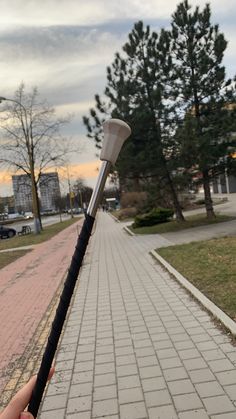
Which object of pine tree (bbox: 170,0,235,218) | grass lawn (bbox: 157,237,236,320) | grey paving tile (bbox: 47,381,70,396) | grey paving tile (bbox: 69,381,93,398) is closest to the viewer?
grey paving tile (bbox: 69,381,93,398)

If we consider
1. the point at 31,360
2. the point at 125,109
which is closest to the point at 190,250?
the point at 31,360

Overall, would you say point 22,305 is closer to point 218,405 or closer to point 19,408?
point 218,405

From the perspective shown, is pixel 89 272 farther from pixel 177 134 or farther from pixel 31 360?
pixel 177 134

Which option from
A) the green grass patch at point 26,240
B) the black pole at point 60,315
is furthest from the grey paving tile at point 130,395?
the green grass patch at point 26,240

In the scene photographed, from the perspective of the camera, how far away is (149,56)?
76.5ft

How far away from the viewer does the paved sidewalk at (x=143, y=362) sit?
4.10 meters

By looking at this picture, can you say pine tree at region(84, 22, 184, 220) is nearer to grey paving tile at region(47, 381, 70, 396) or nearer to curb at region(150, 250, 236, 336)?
curb at region(150, 250, 236, 336)

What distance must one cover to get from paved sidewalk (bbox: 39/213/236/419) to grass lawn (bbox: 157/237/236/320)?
1.28 feet

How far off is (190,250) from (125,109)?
10.7 m

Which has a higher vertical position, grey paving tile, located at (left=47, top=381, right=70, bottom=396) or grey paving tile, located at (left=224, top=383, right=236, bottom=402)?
grey paving tile, located at (left=224, top=383, right=236, bottom=402)

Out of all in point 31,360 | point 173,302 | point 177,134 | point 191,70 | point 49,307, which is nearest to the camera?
point 31,360

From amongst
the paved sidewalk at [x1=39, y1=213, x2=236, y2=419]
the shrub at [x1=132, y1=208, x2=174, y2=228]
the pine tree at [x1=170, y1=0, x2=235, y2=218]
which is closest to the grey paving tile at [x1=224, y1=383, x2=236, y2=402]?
the paved sidewalk at [x1=39, y1=213, x2=236, y2=419]

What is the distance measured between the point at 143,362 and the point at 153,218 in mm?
23398

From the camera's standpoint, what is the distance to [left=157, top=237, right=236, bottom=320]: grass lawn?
7.47m
